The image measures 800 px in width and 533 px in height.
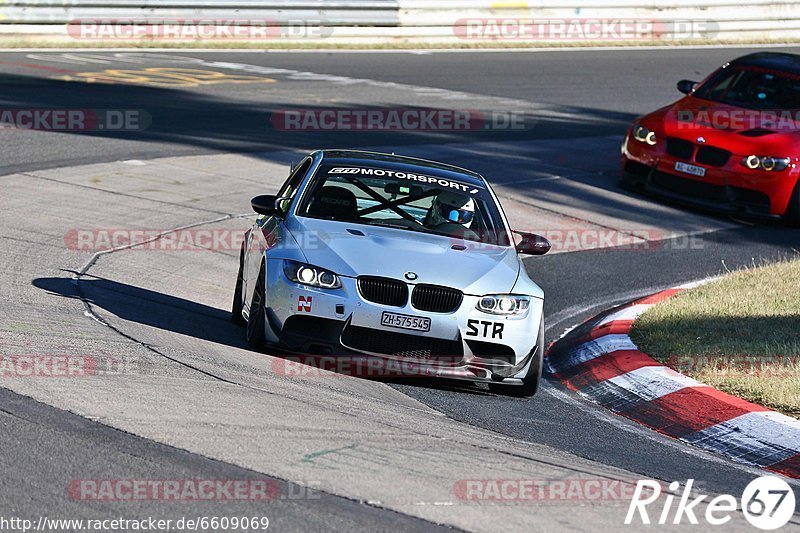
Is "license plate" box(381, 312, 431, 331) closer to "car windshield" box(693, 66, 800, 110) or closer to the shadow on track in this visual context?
the shadow on track

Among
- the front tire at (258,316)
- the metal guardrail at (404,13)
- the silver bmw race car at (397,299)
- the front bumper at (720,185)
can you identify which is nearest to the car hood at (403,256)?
the silver bmw race car at (397,299)

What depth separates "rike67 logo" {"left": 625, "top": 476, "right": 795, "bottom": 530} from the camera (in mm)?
5586

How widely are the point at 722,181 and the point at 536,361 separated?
8012 millimetres

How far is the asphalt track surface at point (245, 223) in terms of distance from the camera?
563cm

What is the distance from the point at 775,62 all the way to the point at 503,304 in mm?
10462

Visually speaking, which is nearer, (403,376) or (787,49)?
(403,376)

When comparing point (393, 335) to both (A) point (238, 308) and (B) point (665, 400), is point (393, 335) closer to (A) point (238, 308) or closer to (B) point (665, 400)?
(B) point (665, 400)

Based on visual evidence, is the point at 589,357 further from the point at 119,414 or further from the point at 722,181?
the point at 722,181

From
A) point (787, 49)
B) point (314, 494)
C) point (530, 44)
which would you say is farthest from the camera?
point (787, 49)

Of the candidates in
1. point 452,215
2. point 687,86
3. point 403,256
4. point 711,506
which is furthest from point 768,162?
point 711,506

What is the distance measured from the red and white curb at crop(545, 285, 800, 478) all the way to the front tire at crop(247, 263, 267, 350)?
7.09ft

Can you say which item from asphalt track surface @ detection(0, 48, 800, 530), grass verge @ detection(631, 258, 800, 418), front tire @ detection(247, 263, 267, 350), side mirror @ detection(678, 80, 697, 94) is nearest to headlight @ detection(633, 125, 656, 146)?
asphalt track surface @ detection(0, 48, 800, 530)

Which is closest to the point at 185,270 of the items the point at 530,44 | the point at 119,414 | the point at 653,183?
the point at 119,414

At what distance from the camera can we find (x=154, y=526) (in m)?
4.91
